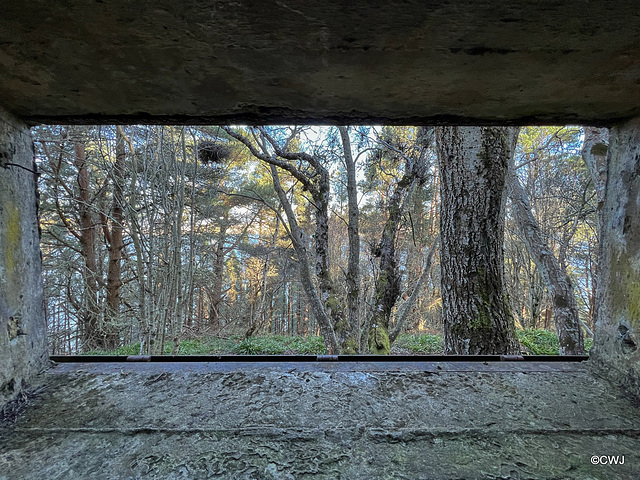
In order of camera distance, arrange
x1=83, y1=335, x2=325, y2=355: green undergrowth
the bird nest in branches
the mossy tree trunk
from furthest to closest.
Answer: x1=83, y1=335, x2=325, y2=355: green undergrowth < the bird nest in branches < the mossy tree trunk

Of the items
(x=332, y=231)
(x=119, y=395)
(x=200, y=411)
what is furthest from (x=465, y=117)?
(x=332, y=231)

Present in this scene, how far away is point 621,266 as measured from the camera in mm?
1121

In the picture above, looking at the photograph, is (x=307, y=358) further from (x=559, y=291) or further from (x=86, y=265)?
(x=86, y=265)

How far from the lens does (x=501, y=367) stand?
1.21 m

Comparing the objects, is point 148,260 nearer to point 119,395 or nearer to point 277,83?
point 119,395

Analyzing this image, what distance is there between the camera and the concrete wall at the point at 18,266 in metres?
0.98

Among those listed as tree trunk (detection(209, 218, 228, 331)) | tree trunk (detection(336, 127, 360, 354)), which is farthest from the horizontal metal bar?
tree trunk (detection(209, 218, 228, 331))

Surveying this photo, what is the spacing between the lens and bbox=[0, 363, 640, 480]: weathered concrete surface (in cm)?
72

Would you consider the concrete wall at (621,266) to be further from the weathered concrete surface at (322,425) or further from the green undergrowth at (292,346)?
the green undergrowth at (292,346)

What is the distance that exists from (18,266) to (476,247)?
2.76 m

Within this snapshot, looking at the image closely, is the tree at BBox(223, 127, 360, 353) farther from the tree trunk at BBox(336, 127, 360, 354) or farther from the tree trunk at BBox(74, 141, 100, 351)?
the tree trunk at BBox(74, 141, 100, 351)

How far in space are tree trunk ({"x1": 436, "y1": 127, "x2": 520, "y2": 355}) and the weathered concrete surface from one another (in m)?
1.29

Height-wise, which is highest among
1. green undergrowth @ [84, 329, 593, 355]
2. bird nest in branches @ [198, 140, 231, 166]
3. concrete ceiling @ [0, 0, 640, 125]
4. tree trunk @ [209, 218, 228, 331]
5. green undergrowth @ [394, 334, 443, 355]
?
bird nest in branches @ [198, 140, 231, 166]

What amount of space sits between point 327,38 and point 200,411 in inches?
44.4
